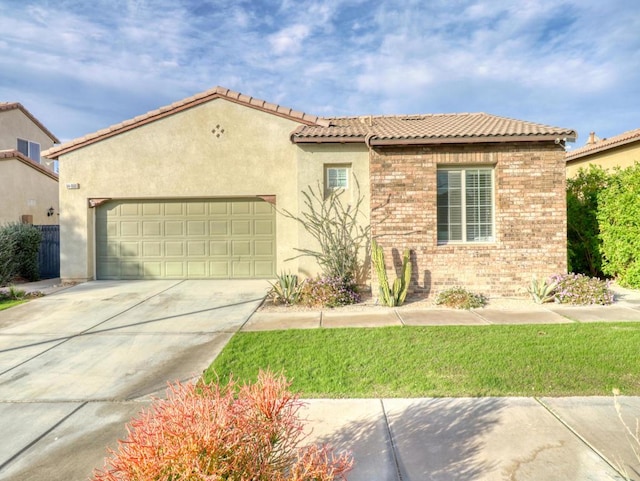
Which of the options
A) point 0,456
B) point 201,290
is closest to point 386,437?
point 0,456

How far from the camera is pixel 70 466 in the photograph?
2.88 metres

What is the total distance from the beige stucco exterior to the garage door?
32cm

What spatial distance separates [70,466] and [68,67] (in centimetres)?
1309

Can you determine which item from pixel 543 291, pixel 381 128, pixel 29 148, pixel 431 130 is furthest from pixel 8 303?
pixel 29 148

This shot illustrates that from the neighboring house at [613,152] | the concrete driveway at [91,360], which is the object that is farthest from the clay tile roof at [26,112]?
the neighboring house at [613,152]

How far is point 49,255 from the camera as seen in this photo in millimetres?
12484

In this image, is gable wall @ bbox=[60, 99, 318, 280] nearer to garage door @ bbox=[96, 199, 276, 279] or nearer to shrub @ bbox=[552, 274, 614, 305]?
garage door @ bbox=[96, 199, 276, 279]

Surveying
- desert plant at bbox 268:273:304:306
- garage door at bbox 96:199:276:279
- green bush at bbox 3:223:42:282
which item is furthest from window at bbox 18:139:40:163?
desert plant at bbox 268:273:304:306

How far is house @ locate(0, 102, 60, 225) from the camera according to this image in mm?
13766

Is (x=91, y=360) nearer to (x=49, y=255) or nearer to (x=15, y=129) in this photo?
(x=49, y=255)

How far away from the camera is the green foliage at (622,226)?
8672mm

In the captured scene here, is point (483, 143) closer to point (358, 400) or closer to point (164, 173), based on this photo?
point (358, 400)

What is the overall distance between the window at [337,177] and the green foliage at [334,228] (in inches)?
7.2

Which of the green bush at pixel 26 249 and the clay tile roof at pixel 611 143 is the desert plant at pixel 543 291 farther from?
the green bush at pixel 26 249
